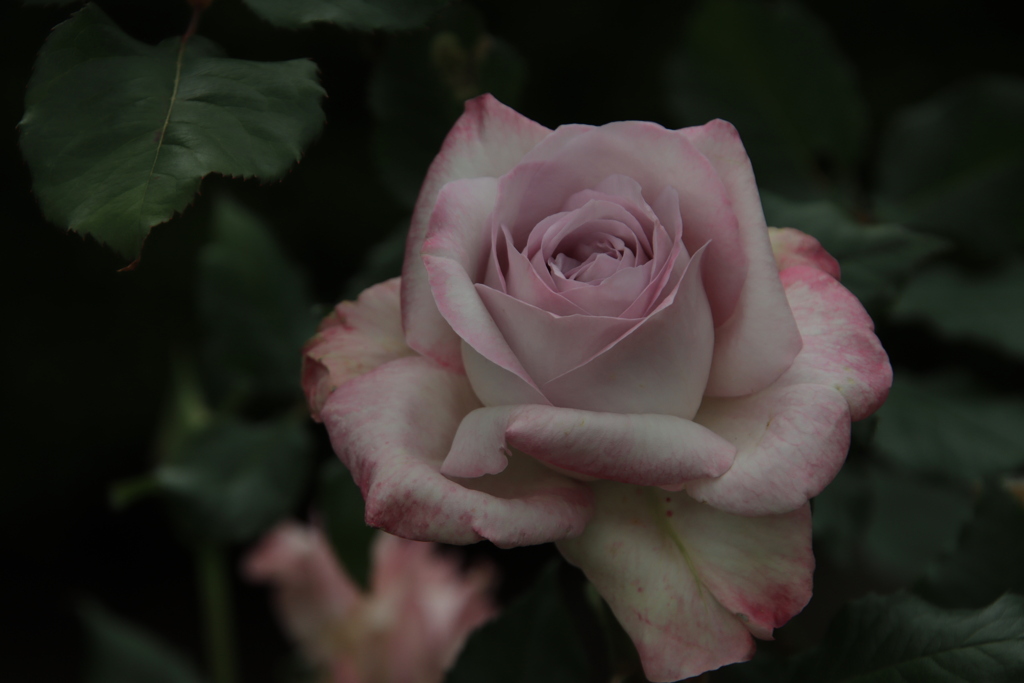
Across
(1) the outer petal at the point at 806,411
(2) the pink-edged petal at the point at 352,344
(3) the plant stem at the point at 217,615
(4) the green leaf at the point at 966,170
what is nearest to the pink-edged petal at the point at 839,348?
(1) the outer petal at the point at 806,411

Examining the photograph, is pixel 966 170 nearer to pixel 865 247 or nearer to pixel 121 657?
pixel 865 247

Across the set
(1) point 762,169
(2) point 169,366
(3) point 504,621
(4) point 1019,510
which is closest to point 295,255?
(2) point 169,366

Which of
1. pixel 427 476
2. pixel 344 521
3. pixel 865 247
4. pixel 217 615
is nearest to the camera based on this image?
pixel 427 476

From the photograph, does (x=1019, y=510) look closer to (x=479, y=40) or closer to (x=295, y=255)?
(x=479, y=40)

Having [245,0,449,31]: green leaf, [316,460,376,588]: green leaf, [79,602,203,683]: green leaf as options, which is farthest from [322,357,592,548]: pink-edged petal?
[79,602,203,683]: green leaf

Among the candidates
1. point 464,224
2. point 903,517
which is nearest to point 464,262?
point 464,224

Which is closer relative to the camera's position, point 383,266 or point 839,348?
point 839,348

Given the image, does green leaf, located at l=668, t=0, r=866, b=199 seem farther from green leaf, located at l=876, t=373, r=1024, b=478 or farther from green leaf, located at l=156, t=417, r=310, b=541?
green leaf, located at l=156, t=417, r=310, b=541
